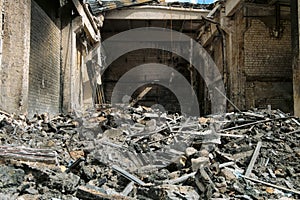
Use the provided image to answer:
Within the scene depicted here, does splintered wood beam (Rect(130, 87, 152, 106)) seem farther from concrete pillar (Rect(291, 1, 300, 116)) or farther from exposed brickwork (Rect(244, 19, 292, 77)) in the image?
concrete pillar (Rect(291, 1, 300, 116))

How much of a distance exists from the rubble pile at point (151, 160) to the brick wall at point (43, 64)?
1387 mm

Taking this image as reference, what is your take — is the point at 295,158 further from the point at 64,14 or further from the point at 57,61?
the point at 64,14

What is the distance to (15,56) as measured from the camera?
25.0ft

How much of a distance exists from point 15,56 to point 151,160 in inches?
168

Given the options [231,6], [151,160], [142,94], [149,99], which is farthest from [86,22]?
[151,160]

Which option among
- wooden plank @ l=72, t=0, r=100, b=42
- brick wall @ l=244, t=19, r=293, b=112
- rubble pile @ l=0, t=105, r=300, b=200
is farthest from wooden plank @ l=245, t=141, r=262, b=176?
wooden plank @ l=72, t=0, r=100, b=42

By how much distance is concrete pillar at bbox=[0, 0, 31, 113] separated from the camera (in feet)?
24.1

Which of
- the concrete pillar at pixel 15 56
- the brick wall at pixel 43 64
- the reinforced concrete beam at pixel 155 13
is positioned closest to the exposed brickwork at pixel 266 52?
the reinforced concrete beam at pixel 155 13

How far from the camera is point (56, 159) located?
16.9ft

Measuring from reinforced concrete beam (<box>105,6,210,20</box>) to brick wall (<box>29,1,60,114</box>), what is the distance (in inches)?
165

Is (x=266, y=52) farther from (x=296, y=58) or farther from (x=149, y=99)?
(x=149, y=99)

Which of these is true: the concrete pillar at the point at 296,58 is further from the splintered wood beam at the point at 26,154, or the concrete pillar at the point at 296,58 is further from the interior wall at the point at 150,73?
the interior wall at the point at 150,73

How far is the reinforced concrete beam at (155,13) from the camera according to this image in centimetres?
1461

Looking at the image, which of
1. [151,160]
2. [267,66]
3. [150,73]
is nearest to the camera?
[151,160]
